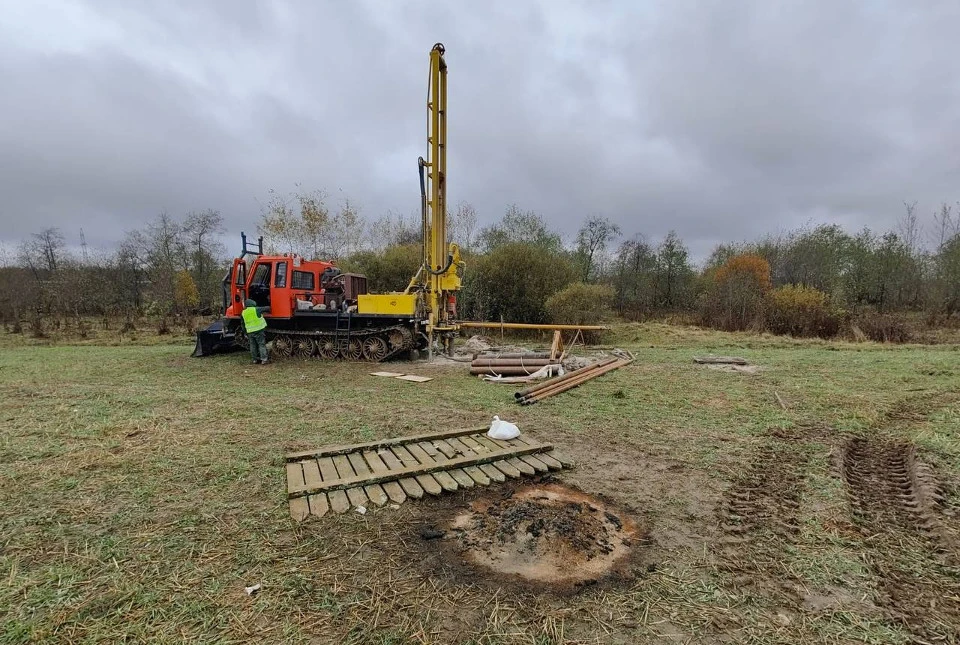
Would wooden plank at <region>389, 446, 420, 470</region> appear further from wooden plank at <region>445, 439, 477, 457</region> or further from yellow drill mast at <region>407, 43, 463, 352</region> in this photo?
yellow drill mast at <region>407, 43, 463, 352</region>

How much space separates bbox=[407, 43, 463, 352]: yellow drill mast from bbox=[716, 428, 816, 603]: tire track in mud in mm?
7220

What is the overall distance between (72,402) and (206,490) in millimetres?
4413

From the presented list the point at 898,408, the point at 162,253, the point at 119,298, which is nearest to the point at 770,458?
the point at 898,408

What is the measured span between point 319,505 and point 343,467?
2.20ft

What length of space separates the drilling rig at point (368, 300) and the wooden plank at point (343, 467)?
6.27 meters

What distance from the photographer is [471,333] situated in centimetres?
1677

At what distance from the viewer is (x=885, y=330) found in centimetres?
1556

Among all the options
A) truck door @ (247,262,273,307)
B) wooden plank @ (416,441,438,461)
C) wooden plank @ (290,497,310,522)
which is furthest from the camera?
truck door @ (247,262,273,307)

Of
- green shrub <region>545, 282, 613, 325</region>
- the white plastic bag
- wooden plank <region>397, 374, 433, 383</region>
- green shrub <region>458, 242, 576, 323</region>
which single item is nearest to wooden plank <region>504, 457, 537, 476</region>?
the white plastic bag

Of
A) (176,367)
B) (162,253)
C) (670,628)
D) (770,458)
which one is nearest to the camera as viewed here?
(670,628)

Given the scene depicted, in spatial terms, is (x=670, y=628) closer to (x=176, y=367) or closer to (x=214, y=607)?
(x=214, y=607)

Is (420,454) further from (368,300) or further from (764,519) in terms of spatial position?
(368,300)

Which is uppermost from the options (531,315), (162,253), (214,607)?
(162,253)

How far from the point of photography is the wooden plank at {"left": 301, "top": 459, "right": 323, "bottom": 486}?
340cm
